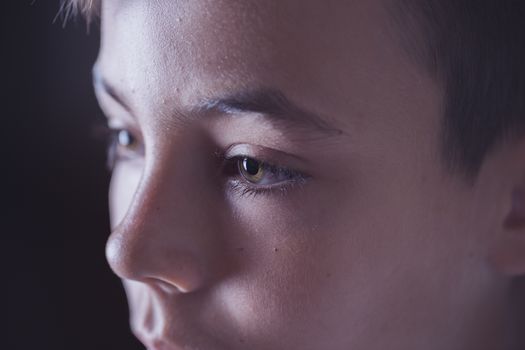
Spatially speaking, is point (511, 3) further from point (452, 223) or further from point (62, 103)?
point (62, 103)

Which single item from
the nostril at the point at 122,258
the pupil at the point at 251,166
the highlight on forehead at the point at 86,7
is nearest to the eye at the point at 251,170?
the pupil at the point at 251,166

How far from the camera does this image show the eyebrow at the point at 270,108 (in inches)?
22.9

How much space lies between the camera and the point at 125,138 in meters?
0.79

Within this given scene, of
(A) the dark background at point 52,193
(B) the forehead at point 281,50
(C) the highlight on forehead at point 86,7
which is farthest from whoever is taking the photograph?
(A) the dark background at point 52,193

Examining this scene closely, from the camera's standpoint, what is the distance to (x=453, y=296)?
697 mm

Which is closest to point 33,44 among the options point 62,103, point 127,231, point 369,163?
point 62,103

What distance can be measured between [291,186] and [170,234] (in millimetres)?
117

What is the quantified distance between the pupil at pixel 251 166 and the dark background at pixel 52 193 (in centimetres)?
47

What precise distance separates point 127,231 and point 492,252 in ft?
1.21

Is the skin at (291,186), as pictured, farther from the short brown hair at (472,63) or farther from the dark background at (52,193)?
the dark background at (52,193)

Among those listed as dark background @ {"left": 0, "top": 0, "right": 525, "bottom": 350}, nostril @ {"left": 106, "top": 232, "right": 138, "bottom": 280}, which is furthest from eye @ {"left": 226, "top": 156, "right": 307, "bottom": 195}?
dark background @ {"left": 0, "top": 0, "right": 525, "bottom": 350}

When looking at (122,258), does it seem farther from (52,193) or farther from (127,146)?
(52,193)

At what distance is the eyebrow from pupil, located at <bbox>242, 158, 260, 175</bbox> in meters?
0.06

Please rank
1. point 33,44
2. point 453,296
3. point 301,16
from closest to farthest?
point 301,16 < point 453,296 < point 33,44
